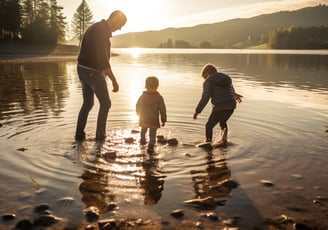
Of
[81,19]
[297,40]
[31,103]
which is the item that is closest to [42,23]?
[81,19]

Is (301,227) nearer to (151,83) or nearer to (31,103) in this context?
(151,83)

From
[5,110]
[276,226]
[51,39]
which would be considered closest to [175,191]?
[276,226]

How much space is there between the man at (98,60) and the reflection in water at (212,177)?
306 centimetres

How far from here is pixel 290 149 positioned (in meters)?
7.84

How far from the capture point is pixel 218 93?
8359 mm

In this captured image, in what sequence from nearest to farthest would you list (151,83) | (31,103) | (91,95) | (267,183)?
(267,183) → (151,83) → (91,95) → (31,103)

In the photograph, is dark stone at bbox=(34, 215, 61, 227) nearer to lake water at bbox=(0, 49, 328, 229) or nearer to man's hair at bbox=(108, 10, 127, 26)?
lake water at bbox=(0, 49, 328, 229)

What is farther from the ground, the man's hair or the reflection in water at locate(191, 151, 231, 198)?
the man's hair

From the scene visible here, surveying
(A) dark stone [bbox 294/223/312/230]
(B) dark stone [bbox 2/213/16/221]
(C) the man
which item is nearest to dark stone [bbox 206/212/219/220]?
(A) dark stone [bbox 294/223/312/230]

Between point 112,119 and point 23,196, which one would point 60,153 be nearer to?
point 23,196

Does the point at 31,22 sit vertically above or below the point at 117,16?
above

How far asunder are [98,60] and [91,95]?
1.01 metres

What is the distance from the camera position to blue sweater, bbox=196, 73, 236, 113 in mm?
8234

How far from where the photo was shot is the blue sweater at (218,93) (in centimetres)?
823
